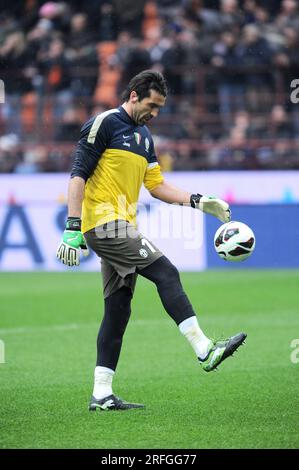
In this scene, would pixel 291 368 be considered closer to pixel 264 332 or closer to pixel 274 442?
pixel 264 332

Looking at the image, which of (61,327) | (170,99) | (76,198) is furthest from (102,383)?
(170,99)

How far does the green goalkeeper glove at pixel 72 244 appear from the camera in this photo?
6508 mm

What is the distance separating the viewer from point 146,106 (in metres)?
6.75

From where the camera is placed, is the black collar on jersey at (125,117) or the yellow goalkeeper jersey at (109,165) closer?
the yellow goalkeeper jersey at (109,165)

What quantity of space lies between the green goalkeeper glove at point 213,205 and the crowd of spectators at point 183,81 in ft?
41.4

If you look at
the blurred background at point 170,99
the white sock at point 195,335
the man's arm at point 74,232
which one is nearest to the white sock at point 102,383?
the white sock at point 195,335

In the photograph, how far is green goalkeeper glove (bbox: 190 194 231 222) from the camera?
700 centimetres

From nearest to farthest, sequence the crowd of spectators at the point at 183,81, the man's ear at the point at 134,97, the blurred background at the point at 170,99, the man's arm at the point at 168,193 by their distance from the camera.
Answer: the man's ear at the point at 134,97 < the man's arm at the point at 168,193 < the blurred background at the point at 170,99 < the crowd of spectators at the point at 183,81

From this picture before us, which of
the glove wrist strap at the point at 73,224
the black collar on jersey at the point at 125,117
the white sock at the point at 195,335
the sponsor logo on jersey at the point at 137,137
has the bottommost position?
the white sock at the point at 195,335

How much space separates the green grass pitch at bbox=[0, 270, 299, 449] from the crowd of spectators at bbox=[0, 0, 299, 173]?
5485 millimetres

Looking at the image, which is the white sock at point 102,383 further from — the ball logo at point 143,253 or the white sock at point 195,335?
the ball logo at point 143,253

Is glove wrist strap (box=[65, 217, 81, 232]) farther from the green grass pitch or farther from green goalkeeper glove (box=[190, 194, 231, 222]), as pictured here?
the green grass pitch

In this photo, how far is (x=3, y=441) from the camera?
5613 mm

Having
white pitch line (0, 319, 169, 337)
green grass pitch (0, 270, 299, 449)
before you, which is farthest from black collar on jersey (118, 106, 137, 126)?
A: white pitch line (0, 319, 169, 337)
